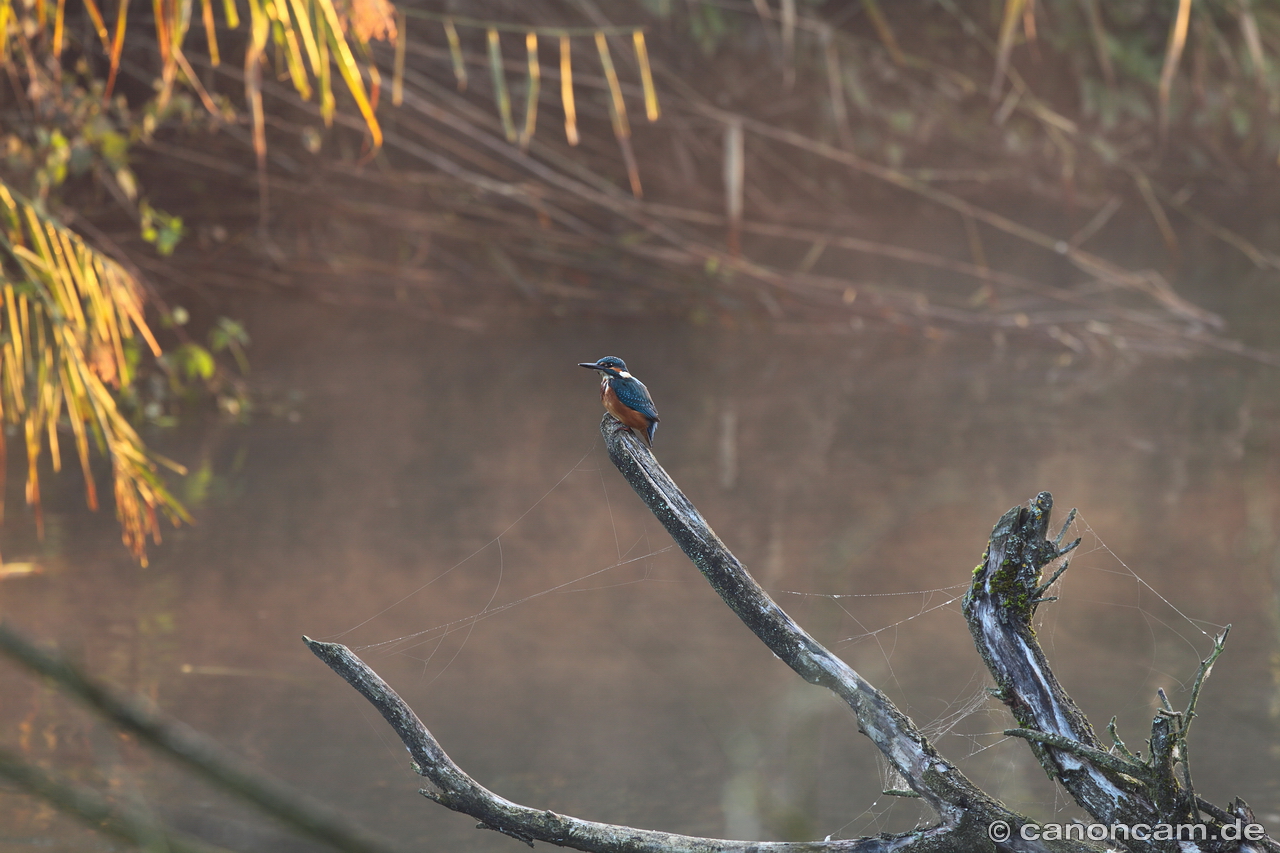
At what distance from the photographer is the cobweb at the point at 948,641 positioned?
6.89 feet

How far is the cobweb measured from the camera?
2100mm

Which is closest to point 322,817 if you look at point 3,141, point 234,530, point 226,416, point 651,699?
point 651,699

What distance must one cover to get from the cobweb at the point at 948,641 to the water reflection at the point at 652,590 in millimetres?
12

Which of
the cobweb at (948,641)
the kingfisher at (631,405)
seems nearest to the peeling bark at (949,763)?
the kingfisher at (631,405)

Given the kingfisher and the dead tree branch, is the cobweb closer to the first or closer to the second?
the kingfisher

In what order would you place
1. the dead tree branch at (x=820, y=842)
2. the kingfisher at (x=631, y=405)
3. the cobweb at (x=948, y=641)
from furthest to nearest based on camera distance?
1. the cobweb at (x=948, y=641)
2. the kingfisher at (x=631, y=405)
3. the dead tree branch at (x=820, y=842)

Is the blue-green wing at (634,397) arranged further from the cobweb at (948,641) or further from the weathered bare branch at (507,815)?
the cobweb at (948,641)

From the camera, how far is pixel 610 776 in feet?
7.03

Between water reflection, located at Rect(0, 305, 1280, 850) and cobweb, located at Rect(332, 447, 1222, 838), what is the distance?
12 mm

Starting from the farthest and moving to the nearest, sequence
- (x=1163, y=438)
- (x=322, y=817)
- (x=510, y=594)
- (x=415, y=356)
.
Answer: (x=415, y=356) < (x=1163, y=438) < (x=510, y=594) < (x=322, y=817)

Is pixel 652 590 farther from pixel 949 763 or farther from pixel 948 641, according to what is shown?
pixel 949 763

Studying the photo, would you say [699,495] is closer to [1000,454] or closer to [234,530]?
[1000,454]

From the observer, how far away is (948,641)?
2674 millimetres

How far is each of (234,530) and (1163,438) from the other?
3.17 meters
